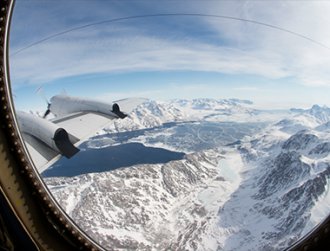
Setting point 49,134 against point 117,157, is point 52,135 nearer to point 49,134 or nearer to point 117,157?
point 49,134

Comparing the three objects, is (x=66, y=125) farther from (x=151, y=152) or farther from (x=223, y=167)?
(x=223, y=167)

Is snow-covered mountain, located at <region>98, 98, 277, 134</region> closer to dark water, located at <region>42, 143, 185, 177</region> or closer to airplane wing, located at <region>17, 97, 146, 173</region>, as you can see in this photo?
dark water, located at <region>42, 143, 185, 177</region>

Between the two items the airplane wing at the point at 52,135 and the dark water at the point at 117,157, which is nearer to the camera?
the airplane wing at the point at 52,135

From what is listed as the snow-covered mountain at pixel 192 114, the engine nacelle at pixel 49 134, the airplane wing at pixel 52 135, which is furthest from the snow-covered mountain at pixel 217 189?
the engine nacelle at pixel 49 134

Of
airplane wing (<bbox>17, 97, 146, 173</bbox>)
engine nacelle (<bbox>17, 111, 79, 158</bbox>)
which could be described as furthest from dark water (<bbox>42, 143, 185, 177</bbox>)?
engine nacelle (<bbox>17, 111, 79, 158</bbox>)

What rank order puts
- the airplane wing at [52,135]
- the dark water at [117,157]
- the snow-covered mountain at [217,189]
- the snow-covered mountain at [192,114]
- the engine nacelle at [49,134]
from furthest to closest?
the snow-covered mountain at [192,114] < the dark water at [117,157] < the snow-covered mountain at [217,189] < the engine nacelle at [49,134] < the airplane wing at [52,135]

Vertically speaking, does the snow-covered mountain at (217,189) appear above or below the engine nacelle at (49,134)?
below

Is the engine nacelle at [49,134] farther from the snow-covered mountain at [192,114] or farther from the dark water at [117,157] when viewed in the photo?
the dark water at [117,157]

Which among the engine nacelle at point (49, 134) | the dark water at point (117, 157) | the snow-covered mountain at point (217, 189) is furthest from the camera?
the dark water at point (117, 157)
